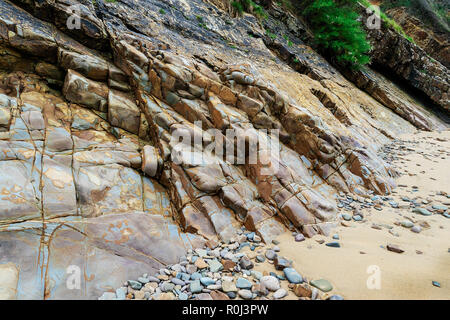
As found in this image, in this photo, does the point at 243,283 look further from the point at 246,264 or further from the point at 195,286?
the point at 195,286

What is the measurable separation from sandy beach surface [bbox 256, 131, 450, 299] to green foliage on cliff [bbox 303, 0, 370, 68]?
1065 cm

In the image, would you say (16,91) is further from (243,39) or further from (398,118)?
(398,118)

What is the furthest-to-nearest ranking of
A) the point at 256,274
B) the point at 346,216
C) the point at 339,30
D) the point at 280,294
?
the point at 339,30 < the point at 346,216 < the point at 256,274 < the point at 280,294

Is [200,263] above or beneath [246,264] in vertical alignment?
beneath

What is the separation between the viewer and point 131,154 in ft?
16.7

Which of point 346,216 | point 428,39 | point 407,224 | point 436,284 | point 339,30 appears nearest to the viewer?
point 436,284

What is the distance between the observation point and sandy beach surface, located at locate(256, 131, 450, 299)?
2.86 m

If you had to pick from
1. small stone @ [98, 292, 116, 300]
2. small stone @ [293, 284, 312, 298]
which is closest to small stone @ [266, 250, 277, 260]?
small stone @ [293, 284, 312, 298]

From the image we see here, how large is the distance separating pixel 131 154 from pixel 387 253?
5.59m

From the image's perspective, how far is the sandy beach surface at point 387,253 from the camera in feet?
9.37

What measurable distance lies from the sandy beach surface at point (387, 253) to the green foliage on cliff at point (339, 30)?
10.7 meters

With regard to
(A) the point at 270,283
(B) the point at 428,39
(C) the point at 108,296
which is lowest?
(C) the point at 108,296

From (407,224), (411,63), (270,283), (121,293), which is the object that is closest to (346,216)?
(407,224)

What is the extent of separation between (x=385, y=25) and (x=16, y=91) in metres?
22.9
